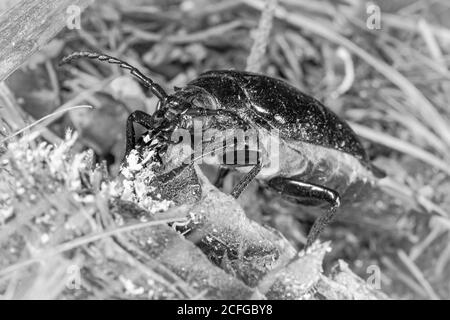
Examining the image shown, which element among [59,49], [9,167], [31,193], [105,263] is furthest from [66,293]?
[59,49]

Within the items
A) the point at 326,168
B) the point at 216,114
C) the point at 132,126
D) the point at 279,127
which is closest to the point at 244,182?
the point at 216,114

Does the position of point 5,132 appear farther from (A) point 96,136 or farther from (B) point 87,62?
(B) point 87,62

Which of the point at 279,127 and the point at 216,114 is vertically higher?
the point at 216,114

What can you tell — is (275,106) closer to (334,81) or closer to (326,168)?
(326,168)

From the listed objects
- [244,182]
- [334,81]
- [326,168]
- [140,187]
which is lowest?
[326,168]

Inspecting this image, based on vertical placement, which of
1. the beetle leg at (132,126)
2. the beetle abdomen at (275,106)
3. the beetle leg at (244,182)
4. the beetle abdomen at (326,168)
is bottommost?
the beetle abdomen at (326,168)

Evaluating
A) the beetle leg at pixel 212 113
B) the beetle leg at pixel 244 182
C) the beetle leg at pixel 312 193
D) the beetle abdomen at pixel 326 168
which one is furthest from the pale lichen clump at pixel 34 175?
the beetle abdomen at pixel 326 168

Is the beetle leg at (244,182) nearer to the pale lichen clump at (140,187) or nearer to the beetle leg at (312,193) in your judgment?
the beetle leg at (312,193)
